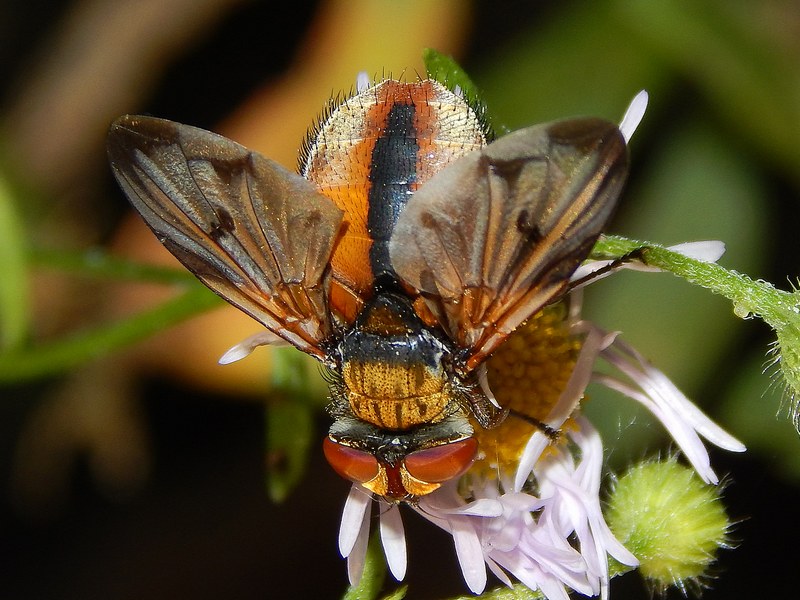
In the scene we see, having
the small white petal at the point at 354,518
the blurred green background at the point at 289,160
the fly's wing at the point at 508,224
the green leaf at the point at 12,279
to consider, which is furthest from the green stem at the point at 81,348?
the fly's wing at the point at 508,224

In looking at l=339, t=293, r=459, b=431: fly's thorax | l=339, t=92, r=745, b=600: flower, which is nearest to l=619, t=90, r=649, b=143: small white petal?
l=339, t=92, r=745, b=600: flower

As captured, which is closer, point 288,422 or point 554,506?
point 554,506

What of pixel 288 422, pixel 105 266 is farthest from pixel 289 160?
pixel 288 422

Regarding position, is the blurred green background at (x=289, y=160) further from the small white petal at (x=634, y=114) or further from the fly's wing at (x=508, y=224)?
the fly's wing at (x=508, y=224)

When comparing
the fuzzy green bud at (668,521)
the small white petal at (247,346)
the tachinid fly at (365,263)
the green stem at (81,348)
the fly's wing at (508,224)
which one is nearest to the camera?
the fly's wing at (508,224)

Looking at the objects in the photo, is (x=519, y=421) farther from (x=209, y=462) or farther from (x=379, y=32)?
(x=379, y=32)

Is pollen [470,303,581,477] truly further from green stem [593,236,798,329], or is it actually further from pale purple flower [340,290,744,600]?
green stem [593,236,798,329]

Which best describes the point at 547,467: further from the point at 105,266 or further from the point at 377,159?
the point at 105,266

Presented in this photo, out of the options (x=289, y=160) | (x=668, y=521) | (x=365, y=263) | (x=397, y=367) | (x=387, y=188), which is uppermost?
(x=387, y=188)
